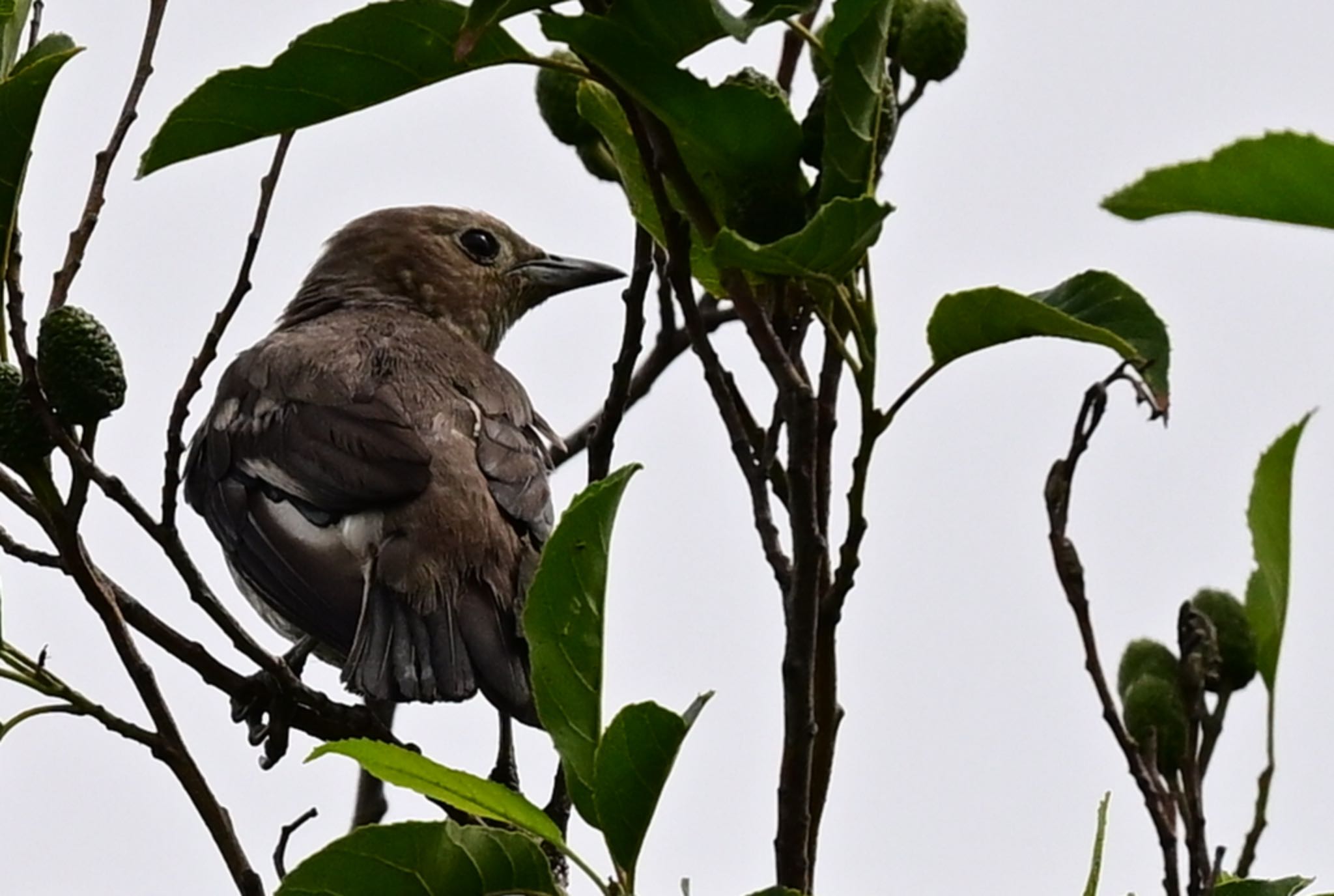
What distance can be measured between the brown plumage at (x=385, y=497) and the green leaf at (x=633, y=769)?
210cm

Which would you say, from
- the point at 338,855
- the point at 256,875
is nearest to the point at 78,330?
the point at 256,875

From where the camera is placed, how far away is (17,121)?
2455 millimetres

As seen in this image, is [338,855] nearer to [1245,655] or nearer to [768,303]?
[768,303]

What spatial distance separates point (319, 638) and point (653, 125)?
286 centimetres

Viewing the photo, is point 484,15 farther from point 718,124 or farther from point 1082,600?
point 1082,600

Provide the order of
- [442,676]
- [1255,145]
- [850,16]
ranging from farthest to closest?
[442,676]
[850,16]
[1255,145]

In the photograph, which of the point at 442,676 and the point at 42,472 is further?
the point at 442,676

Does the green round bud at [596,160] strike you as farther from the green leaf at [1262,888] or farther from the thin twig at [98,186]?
the green leaf at [1262,888]

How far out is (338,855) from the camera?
206cm

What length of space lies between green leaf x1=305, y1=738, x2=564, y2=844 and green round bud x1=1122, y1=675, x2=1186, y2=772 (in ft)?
2.84

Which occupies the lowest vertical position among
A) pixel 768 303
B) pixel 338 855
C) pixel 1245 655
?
pixel 338 855

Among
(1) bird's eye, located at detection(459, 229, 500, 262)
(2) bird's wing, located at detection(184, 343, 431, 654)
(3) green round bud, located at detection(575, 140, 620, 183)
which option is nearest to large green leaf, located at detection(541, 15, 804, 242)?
(3) green round bud, located at detection(575, 140, 620, 183)

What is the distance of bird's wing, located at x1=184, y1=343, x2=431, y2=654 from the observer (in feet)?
15.4

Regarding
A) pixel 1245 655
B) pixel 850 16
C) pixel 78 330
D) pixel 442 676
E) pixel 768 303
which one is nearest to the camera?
pixel 850 16
